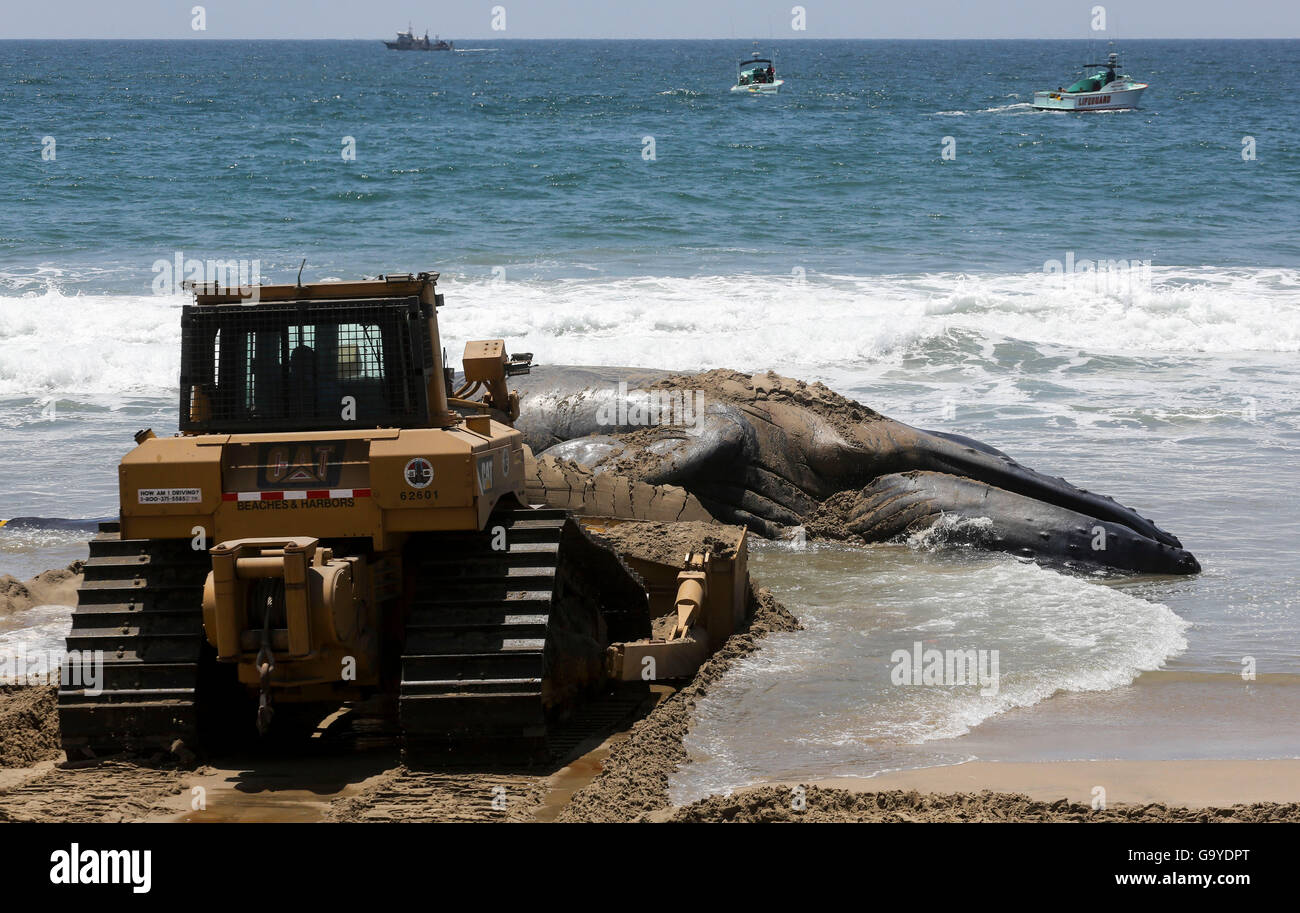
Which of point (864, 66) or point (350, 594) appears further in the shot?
point (864, 66)

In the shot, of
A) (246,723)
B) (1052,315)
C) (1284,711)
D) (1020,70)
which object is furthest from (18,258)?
(1020,70)

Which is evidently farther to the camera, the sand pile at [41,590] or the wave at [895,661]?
the sand pile at [41,590]

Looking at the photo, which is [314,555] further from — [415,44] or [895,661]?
[415,44]

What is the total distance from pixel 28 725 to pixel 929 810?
4.00 meters

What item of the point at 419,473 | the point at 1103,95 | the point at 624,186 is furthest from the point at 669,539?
the point at 1103,95

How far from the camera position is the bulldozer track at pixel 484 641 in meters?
5.94

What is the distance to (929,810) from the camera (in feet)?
18.7

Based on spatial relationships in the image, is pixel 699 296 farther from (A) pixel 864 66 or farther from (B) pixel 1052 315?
(A) pixel 864 66

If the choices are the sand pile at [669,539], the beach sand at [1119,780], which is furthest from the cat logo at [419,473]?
the sand pile at [669,539]

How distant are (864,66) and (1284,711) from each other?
4487 inches

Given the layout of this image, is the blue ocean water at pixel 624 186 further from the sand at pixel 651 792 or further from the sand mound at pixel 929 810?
the sand mound at pixel 929 810

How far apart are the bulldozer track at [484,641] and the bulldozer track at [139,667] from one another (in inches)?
34.8

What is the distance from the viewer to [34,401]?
53.0 ft
